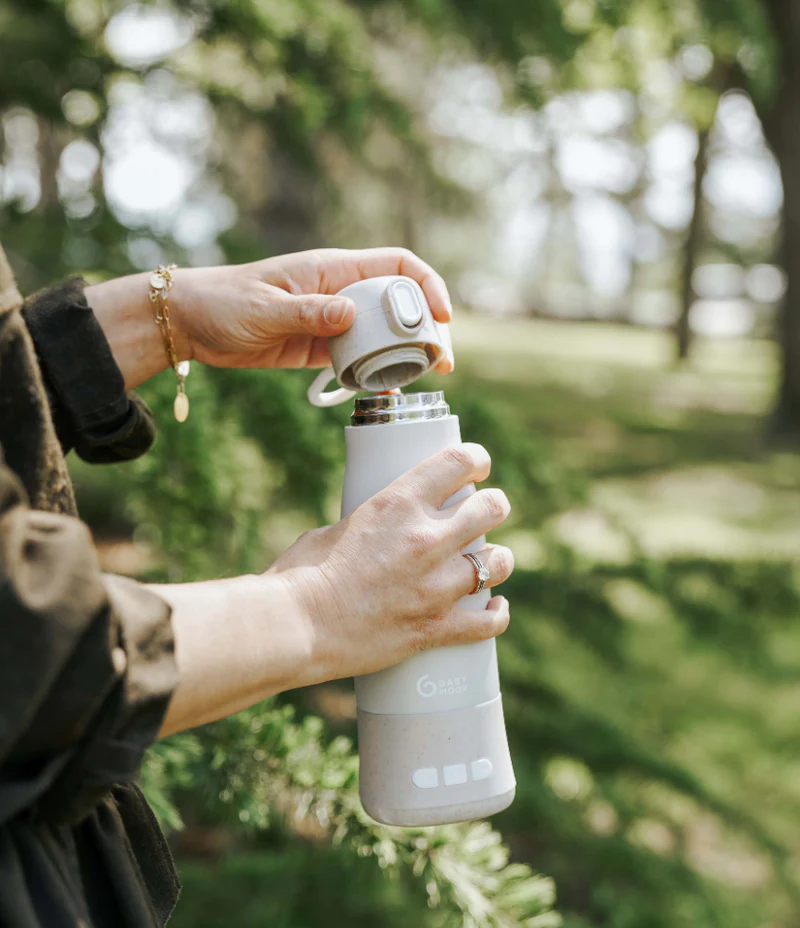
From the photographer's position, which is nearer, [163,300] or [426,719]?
[426,719]

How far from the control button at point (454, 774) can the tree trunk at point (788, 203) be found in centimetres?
754

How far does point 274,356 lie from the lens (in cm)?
136

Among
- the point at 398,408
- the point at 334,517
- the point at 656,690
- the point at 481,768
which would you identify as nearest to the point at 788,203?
the point at 656,690

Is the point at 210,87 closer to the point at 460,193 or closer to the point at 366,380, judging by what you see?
the point at 366,380

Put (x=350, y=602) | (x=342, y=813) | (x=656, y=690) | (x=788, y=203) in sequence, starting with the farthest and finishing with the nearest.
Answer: (x=788, y=203)
(x=656, y=690)
(x=342, y=813)
(x=350, y=602)

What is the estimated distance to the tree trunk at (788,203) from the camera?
7.26m

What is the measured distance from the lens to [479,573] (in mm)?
999

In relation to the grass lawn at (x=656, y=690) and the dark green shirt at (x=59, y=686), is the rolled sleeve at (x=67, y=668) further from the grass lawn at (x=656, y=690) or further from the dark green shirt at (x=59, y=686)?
the grass lawn at (x=656, y=690)

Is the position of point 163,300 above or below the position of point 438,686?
above

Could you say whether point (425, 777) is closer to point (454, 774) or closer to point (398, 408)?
point (454, 774)

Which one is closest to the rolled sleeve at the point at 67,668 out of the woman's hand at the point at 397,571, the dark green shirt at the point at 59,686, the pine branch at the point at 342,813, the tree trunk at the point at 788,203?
the dark green shirt at the point at 59,686

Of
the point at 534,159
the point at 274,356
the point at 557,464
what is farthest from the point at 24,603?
the point at 534,159

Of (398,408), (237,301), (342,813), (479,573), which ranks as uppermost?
(237,301)

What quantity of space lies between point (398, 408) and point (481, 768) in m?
0.42
